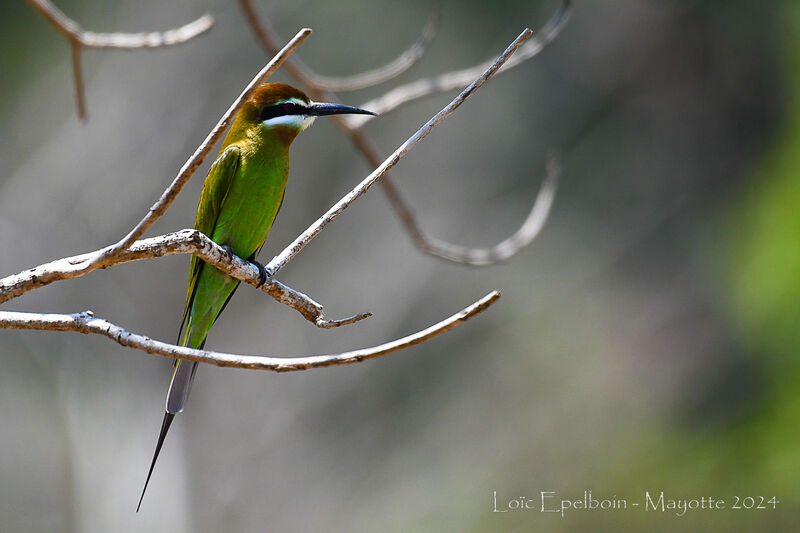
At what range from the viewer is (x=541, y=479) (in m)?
6.90

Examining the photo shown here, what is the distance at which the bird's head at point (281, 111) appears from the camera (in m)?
2.33

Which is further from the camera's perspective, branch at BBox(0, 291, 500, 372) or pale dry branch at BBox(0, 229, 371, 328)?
pale dry branch at BBox(0, 229, 371, 328)

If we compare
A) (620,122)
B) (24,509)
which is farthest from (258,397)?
(620,122)

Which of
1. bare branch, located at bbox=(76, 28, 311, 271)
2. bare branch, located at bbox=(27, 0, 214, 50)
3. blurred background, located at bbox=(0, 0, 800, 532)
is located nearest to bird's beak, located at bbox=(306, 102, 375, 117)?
bare branch, located at bbox=(27, 0, 214, 50)

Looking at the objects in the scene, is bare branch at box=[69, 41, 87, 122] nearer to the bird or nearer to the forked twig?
the bird

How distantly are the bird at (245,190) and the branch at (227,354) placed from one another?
2.75 ft

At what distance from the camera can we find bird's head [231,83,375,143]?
2334 mm

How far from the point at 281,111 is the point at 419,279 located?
14.4ft

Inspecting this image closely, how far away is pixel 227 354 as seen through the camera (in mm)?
1210

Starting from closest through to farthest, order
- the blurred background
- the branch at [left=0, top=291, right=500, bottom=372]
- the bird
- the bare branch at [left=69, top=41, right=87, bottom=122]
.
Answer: the branch at [left=0, top=291, right=500, bottom=372]
the bird
the bare branch at [left=69, top=41, right=87, bottom=122]
the blurred background

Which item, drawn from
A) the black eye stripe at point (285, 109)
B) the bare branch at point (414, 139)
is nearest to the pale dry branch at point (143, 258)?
the bare branch at point (414, 139)

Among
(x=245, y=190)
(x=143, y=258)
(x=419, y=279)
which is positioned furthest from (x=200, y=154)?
(x=419, y=279)

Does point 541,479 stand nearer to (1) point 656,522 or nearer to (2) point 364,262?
(1) point 656,522

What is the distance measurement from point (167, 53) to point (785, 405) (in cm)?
484
